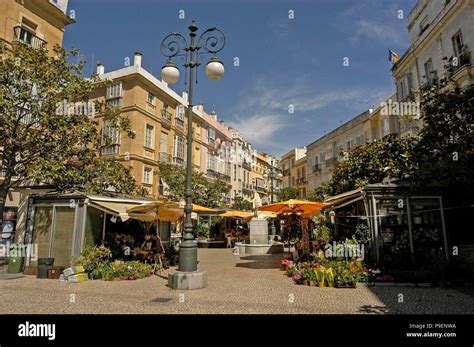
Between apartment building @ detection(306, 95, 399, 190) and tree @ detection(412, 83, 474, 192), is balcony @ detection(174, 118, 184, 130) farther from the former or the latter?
tree @ detection(412, 83, 474, 192)

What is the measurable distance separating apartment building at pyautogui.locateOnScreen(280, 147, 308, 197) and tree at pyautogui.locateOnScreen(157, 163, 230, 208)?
65.5 ft

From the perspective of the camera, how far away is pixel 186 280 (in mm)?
8609

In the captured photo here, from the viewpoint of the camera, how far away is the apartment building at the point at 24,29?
52.2 ft

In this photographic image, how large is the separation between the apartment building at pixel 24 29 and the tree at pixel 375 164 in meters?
14.1

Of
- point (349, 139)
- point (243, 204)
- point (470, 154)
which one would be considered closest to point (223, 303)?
point (470, 154)

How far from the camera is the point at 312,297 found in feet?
25.7

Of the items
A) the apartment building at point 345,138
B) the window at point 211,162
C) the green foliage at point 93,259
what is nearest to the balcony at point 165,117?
the window at point 211,162

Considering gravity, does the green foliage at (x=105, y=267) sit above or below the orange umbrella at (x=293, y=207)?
below

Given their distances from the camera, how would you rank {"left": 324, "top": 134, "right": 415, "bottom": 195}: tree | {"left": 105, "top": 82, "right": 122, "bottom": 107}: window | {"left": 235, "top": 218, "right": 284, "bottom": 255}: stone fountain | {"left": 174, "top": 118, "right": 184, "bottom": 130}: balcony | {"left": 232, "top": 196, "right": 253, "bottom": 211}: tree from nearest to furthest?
{"left": 324, "top": 134, "right": 415, "bottom": 195}: tree, {"left": 235, "top": 218, "right": 284, "bottom": 255}: stone fountain, {"left": 105, "top": 82, "right": 122, "bottom": 107}: window, {"left": 174, "top": 118, "right": 184, "bottom": 130}: balcony, {"left": 232, "top": 196, "right": 253, "bottom": 211}: tree

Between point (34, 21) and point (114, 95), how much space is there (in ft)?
29.2

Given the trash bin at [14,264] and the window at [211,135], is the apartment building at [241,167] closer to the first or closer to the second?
the window at [211,135]

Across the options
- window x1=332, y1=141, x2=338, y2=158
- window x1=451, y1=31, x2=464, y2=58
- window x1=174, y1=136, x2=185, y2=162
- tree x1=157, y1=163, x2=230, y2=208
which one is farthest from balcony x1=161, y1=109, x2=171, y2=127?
window x1=451, y1=31, x2=464, y2=58

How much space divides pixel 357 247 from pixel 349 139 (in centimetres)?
2528

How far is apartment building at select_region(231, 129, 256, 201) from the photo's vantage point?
158ft
